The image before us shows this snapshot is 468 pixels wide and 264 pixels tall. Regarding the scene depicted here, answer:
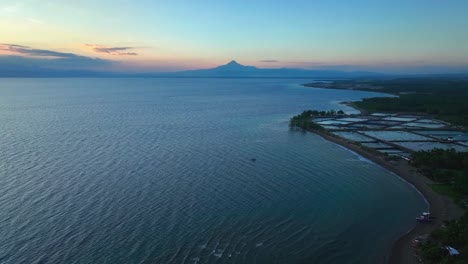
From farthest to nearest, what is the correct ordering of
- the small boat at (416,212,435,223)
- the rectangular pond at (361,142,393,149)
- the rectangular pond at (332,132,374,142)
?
the rectangular pond at (332,132,374,142) → the rectangular pond at (361,142,393,149) → the small boat at (416,212,435,223)

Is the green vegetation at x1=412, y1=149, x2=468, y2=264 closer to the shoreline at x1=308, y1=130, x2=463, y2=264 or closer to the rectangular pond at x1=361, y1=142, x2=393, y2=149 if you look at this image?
the shoreline at x1=308, y1=130, x2=463, y2=264

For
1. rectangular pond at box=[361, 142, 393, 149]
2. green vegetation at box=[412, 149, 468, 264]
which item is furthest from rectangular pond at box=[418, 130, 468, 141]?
green vegetation at box=[412, 149, 468, 264]

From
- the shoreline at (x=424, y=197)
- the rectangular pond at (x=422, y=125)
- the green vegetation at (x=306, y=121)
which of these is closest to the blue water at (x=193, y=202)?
the shoreline at (x=424, y=197)

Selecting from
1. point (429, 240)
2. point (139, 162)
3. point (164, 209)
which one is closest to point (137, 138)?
point (139, 162)

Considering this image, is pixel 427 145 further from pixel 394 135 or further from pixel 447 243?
pixel 447 243

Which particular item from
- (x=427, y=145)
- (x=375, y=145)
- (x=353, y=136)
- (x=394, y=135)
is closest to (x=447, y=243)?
(x=375, y=145)

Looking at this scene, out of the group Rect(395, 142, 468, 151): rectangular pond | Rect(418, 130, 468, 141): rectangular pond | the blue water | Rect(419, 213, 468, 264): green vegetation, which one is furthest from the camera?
Rect(418, 130, 468, 141): rectangular pond
